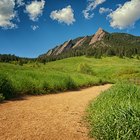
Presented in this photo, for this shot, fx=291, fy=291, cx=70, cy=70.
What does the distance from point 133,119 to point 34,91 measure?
40.7 ft

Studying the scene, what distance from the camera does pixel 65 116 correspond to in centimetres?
1123

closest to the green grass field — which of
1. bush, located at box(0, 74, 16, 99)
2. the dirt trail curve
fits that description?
bush, located at box(0, 74, 16, 99)

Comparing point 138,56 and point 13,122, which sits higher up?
point 138,56

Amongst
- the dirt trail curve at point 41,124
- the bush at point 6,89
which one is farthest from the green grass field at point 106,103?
the dirt trail curve at point 41,124

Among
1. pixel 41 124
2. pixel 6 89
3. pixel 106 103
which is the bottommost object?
pixel 41 124

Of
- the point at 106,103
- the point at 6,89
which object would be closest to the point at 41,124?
the point at 106,103

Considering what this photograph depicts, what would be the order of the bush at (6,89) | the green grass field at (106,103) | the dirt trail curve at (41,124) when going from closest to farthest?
the green grass field at (106,103)
the dirt trail curve at (41,124)
the bush at (6,89)

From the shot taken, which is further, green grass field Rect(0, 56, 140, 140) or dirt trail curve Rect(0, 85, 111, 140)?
dirt trail curve Rect(0, 85, 111, 140)

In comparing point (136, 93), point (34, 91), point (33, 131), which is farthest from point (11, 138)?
point (34, 91)

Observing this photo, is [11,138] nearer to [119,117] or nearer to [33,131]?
[33,131]

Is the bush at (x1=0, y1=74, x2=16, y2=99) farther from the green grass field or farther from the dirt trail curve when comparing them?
the dirt trail curve

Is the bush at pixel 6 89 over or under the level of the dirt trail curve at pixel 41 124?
over

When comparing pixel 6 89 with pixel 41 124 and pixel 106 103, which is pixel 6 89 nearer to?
pixel 106 103

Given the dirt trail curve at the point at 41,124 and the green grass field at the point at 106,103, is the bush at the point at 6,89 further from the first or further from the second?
the dirt trail curve at the point at 41,124
